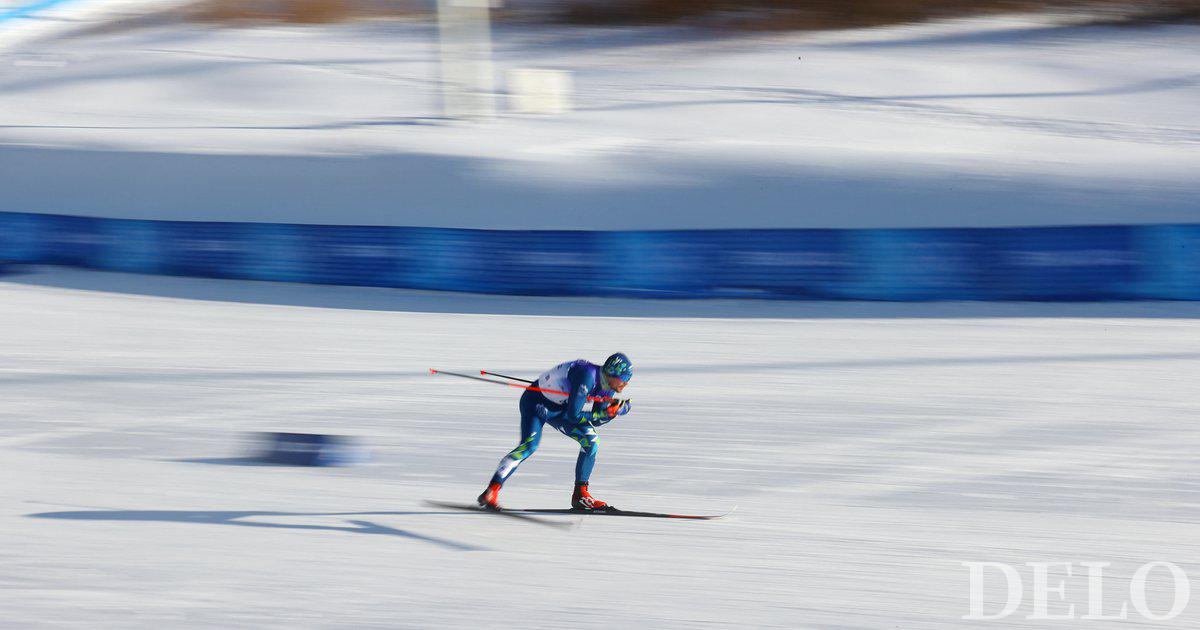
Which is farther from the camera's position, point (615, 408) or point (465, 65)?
point (465, 65)

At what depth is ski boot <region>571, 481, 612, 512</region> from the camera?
6.09 metres

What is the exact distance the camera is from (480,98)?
1756 centimetres

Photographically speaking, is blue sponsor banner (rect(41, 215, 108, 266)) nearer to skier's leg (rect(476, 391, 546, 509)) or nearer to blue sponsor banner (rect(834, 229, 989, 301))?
blue sponsor banner (rect(834, 229, 989, 301))

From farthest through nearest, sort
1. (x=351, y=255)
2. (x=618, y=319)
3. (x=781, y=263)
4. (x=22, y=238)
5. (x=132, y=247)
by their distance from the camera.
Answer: (x=22, y=238) < (x=132, y=247) < (x=351, y=255) < (x=781, y=263) < (x=618, y=319)

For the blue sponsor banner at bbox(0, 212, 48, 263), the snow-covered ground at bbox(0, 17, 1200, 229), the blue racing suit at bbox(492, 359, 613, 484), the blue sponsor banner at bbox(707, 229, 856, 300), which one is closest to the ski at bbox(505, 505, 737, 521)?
the blue racing suit at bbox(492, 359, 613, 484)

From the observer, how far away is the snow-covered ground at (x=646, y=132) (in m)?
13.3

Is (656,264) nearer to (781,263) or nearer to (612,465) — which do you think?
(781,263)

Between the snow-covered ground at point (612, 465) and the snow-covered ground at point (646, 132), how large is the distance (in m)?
2.15

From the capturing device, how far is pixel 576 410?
566 cm

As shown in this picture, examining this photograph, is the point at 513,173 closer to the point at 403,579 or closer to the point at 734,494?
the point at 734,494

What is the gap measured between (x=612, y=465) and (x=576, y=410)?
174 cm

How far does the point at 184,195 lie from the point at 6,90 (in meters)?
8.61

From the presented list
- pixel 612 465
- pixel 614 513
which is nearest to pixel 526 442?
pixel 614 513

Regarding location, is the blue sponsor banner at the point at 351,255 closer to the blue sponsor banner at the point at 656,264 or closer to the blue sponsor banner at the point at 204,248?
the blue sponsor banner at the point at 204,248
